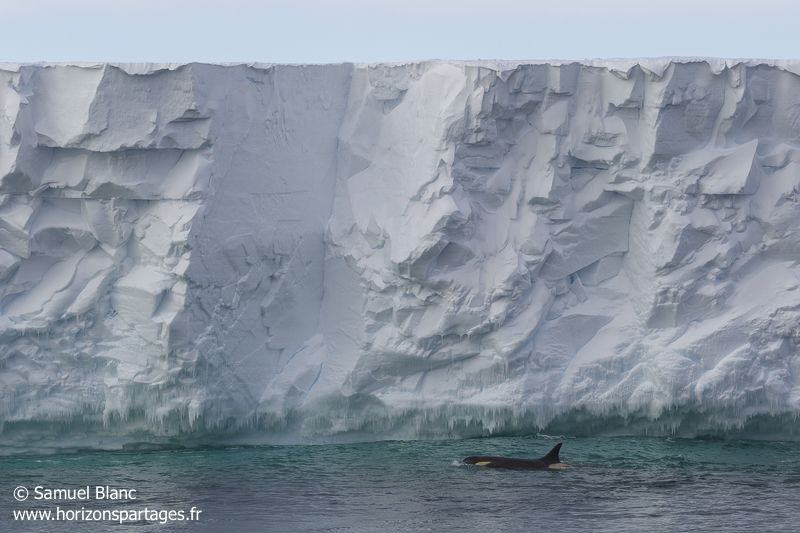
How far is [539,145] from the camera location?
11484 mm

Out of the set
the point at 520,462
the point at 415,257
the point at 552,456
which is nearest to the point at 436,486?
the point at 520,462

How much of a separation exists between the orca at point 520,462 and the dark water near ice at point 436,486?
0.45 feet

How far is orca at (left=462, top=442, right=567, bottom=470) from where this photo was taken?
10078mm

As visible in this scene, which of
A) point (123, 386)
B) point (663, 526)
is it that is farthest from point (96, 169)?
point (663, 526)

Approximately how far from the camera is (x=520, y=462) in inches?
405

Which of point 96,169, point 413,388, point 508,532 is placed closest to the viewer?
point 508,532

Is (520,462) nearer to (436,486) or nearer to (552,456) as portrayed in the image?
(552,456)

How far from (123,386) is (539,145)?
556cm

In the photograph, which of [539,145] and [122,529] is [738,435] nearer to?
[539,145]

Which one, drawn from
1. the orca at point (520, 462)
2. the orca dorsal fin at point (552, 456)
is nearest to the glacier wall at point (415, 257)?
the orca at point (520, 462)

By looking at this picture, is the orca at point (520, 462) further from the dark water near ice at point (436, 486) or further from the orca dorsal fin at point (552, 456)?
the dark water near ice at point (436, 486)

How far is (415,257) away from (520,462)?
254 centimetres

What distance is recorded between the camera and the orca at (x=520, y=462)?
10.1 m

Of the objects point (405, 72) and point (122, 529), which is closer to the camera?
point (122, 529)
